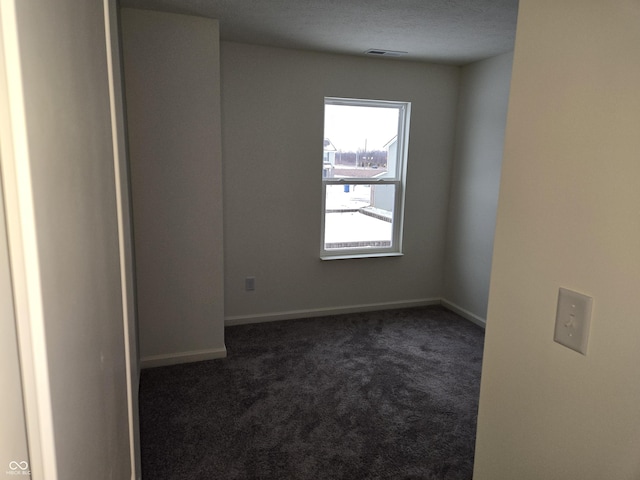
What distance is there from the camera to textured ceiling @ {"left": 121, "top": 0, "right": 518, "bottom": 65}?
2.54 m

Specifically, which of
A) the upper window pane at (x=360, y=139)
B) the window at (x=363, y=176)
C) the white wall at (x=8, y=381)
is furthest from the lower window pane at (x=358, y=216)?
the white wall at (x=8, y=381)

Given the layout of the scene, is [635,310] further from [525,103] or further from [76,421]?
[76,421]

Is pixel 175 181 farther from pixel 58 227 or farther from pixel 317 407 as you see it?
pixel 58 227

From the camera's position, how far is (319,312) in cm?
421

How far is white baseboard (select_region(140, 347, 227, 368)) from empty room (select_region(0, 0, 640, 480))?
1 cm

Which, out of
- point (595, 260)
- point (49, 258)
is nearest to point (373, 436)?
point (595, 260)

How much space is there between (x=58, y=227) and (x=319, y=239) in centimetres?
356

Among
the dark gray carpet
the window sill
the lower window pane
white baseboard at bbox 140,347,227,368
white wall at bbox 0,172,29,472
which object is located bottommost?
the dark gray carpet

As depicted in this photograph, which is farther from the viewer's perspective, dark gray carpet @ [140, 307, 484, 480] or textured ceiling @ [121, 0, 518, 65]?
textured ceiling @ [121, 0, 518, 65]

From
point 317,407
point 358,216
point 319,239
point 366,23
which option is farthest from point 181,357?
point 366,23

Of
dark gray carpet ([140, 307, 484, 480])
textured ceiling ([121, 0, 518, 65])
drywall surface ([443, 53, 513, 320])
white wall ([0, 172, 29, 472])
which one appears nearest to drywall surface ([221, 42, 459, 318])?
drywall surface ([443, 53, 513, 320])

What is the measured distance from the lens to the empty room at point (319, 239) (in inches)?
22.5

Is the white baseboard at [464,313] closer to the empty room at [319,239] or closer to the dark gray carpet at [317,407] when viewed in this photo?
the empty room at [319,239]

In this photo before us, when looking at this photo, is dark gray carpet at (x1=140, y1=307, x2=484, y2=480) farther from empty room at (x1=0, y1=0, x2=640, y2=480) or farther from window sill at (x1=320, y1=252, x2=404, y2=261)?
window sill at (x1=320, y1=252, x2=404, y2=261)
